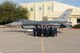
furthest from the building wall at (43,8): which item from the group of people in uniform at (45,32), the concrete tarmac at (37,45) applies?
the concrete tarmac at (37,45)

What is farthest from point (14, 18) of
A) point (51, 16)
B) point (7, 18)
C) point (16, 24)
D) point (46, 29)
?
point (46, 29)

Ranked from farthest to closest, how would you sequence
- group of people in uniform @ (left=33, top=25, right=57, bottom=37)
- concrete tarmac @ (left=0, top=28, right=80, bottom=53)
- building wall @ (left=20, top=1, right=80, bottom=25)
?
building wall @ (left=20, top=1, right=80, bottom=25) < group of people in uniform @ (left=33, top=25, right=57, bottom=37) < concrete tarmac @ (left=0, top=28, right=80, bottom=53)

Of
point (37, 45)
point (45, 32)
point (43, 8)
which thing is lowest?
point (43, 8)

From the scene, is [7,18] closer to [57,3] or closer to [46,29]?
[57,3]

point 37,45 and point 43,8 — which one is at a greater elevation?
point 37,45

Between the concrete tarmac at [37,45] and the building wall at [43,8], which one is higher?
the concrete tarmac at [37,45]

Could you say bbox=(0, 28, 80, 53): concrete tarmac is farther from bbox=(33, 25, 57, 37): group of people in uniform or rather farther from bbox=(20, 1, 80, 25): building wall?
bbox=(20, 1, 80, 25): building wall

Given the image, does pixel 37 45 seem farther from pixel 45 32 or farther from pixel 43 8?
pixel 43 8

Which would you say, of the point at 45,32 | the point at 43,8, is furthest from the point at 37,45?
the point at 43,8

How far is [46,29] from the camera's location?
3800cm

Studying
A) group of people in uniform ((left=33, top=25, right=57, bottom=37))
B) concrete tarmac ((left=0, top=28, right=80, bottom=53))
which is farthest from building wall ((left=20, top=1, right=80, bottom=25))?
concrete tarmac ((left=0, top=28, right=80, bottom=53))

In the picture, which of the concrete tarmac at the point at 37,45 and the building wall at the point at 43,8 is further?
the building wall at the point at 43,8

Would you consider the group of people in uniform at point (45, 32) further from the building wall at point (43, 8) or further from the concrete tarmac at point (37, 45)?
the building wall at point (43, 8)

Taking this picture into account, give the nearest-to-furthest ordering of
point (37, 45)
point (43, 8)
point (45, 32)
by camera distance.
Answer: point (37, 45) → point (45, 32) → point (43, 8)
